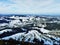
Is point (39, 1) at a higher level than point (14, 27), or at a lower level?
higher

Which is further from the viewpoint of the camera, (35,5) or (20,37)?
(35,5)

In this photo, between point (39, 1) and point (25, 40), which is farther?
point (39, 1)

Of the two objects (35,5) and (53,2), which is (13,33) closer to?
(35,5)

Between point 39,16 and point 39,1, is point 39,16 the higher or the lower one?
the lower one

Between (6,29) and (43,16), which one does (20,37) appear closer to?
(6,29)

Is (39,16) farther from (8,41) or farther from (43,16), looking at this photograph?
(8,41)

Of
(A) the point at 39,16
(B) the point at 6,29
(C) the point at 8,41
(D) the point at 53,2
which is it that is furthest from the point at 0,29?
(D) the point at 53,2

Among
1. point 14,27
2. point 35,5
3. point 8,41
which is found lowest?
point 8,41

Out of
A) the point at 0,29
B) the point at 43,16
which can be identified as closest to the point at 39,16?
the point at 43,16
